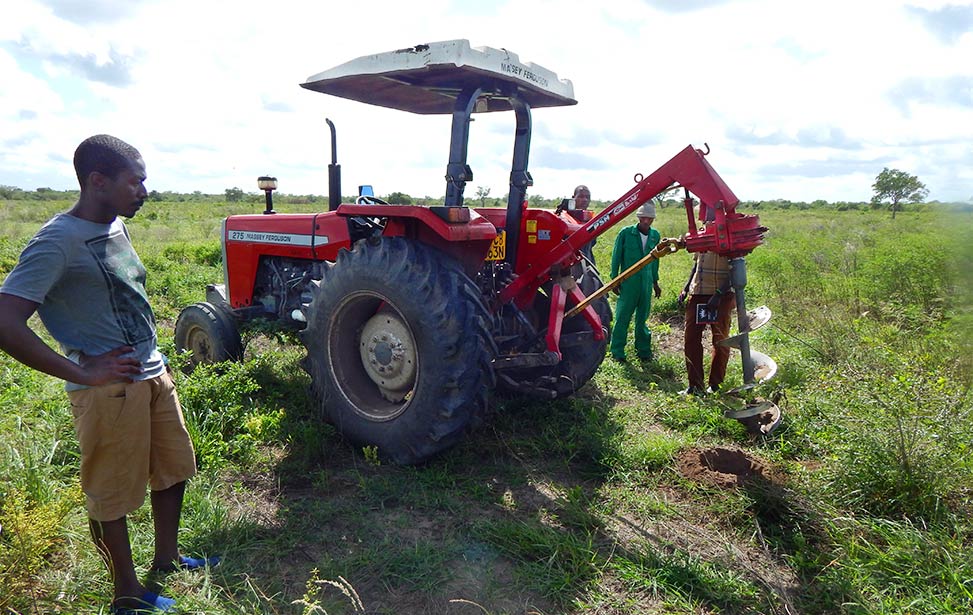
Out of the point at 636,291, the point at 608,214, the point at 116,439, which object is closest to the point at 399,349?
the point at 608,214

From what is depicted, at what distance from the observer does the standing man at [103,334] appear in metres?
1.99

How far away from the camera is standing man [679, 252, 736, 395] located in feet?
15.7

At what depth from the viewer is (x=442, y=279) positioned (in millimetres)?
3365

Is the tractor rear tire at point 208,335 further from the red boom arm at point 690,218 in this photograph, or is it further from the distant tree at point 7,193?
the distant tree at point 7,193

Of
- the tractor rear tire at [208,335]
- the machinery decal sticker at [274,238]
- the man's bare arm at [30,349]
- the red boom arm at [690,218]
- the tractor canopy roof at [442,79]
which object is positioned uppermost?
the tractor canopy roof at [442,79]

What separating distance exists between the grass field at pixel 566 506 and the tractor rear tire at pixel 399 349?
0.79 feet

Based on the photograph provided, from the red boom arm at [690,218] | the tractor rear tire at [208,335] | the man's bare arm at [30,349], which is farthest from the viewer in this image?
the tractor rear tire at [208,335]

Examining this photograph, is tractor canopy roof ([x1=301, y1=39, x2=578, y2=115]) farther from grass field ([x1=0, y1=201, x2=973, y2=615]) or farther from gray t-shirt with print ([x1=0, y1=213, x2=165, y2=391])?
grass field ([x1=0, y1=201, x2=973, y2=615])

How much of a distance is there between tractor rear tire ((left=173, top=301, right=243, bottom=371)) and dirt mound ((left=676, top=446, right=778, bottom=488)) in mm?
3489

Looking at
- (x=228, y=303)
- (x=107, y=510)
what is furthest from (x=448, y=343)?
(x=228, y=303)

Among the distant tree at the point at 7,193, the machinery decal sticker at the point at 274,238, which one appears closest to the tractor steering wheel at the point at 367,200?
the machinery decal sticker at the point at 274,238

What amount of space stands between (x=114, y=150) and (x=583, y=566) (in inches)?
100.0

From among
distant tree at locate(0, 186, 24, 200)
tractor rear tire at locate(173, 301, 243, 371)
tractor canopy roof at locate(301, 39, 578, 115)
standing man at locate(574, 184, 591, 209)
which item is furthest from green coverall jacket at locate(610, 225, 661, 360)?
distant tree at locate(0, 186, 24, 200)

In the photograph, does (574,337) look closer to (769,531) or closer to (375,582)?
(769,531)
